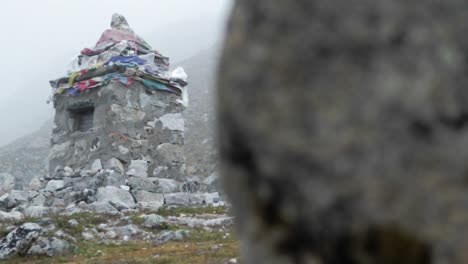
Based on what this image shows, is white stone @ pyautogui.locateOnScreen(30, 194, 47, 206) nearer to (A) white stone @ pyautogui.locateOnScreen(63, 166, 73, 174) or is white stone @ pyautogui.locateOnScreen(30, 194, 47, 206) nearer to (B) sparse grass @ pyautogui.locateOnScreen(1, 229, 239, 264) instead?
(A) white stone @ pyautogui.locateOnScreen(63, 166, 73, 174)

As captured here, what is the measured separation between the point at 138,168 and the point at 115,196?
75.4 inches

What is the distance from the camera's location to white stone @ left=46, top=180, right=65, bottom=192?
46.5ft

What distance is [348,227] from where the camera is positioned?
1.26 meters

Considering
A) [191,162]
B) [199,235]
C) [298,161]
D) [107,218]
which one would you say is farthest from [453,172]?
[191,162]

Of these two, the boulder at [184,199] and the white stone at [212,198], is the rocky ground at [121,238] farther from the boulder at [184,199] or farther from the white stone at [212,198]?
the white stone at [212,198]

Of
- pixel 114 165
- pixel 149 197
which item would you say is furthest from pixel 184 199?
pixel 114 165

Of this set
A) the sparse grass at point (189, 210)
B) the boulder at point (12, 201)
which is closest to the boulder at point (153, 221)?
the sparse grass at point (189, 210)

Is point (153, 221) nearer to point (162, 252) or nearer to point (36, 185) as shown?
point (162, 252)

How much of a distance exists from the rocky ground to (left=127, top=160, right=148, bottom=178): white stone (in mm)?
3087

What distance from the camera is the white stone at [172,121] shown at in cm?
1584

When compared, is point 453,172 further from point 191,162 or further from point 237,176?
point 191,162

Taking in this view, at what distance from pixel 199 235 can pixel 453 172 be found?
27.7 feet

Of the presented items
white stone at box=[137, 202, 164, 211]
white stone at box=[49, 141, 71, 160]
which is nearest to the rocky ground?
white stone at box=[137, 202, 164, 211]

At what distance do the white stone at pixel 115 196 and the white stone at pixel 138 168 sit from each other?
4.71ft
